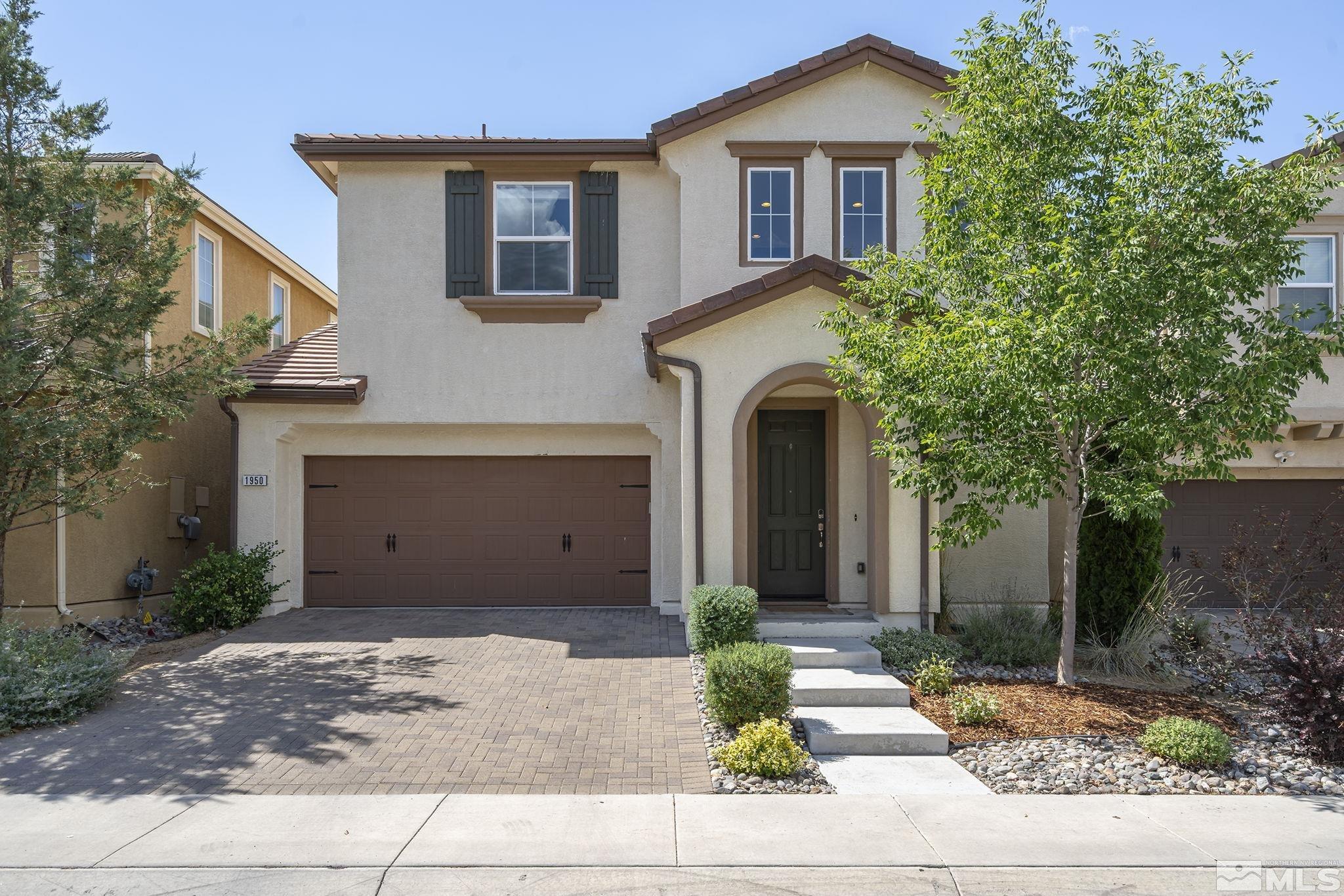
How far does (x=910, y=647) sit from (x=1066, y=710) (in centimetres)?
A: 178

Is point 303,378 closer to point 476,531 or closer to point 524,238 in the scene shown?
point 476,531

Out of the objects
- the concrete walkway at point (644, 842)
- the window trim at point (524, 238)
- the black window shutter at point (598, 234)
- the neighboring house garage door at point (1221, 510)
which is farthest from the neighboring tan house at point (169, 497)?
the neighboring house garage door at point (1221, 510)

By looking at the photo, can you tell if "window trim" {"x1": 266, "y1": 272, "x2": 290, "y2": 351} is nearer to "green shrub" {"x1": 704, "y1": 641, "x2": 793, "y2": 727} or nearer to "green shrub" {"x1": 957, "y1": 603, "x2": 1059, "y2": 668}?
"green shrub" {"x1": 704, "y1": 641, "x2": 793, "y2": 727}

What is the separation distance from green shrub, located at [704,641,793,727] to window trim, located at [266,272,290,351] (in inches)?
515

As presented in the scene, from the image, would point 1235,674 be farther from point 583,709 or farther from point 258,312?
point 258,312

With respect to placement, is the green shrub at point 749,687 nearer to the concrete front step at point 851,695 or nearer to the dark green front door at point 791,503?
the concrete front step at point 851,695

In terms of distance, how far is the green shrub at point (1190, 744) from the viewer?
21.3ft

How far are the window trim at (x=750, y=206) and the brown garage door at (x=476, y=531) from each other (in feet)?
11.1

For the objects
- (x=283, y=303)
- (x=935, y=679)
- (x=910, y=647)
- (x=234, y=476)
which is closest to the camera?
(x=935, y=679)

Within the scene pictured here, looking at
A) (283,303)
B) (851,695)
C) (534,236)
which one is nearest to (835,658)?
(851,695)

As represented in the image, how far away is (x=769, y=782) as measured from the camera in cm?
625

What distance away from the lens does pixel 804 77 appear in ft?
38.3

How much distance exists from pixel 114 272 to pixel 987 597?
11.3 meters

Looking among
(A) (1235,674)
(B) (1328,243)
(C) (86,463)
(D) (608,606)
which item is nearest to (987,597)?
(A) (1235,674)
